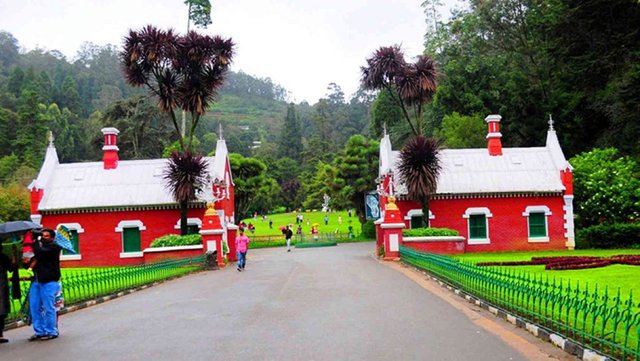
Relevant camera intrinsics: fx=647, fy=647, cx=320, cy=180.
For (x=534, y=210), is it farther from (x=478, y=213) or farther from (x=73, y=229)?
(x=73, y=229)

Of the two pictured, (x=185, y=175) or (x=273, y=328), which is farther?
(x=185, y=175)

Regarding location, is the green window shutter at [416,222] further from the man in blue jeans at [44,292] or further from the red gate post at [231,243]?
the man in blue jeans at [44,292]

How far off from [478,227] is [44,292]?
26938 mm

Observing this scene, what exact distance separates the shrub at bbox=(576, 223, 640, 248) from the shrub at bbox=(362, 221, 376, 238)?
73.0 feet

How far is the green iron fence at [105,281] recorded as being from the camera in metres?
14.6

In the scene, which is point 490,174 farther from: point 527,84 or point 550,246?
point 527,84

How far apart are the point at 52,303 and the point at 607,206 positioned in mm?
29947

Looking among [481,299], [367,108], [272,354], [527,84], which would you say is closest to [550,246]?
[527,84]

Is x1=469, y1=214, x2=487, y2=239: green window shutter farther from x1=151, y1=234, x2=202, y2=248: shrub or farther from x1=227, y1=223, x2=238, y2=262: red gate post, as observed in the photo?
x1=151, y1=234, x2=202, y2=248: shrub

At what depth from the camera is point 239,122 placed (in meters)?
162

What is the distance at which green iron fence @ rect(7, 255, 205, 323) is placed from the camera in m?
14.6

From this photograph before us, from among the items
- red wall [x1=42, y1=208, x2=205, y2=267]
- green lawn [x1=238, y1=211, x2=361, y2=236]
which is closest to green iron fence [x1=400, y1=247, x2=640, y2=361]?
red wall [x1=42, y1=208, x2=205, y2=267]

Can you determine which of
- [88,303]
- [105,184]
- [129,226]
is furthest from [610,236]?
[105,184]

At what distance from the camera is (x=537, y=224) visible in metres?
34.0
